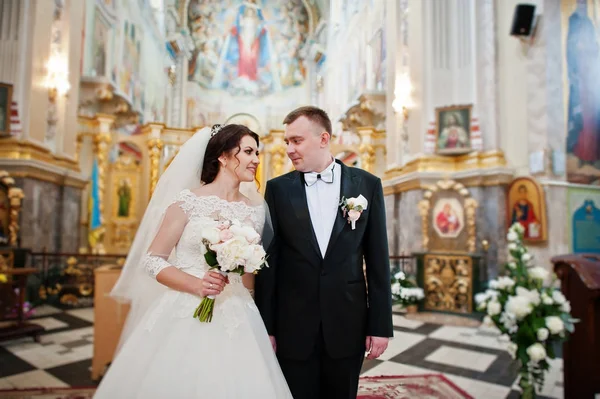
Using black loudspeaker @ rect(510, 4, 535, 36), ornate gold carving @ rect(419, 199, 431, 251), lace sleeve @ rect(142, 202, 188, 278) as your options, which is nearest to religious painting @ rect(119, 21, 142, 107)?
ornate gold carving @ rect(419, 199, 431, 251)

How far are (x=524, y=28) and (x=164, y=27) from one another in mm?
14592

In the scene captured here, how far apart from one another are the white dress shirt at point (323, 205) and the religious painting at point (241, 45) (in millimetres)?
15707

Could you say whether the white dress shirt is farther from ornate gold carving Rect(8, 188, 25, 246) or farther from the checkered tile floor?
ornate gold carving Rect(8, 188, 25, 246)

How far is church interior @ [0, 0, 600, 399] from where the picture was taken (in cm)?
350

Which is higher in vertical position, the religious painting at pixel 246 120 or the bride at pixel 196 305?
the religious painting at pixel 246 120

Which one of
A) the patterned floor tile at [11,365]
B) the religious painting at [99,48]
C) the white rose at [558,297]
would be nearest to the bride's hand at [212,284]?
the white rose at [558,297]

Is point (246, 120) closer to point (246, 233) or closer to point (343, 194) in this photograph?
point (343, 194)

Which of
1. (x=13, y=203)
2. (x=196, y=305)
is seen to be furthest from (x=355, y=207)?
(x=13, y=203)

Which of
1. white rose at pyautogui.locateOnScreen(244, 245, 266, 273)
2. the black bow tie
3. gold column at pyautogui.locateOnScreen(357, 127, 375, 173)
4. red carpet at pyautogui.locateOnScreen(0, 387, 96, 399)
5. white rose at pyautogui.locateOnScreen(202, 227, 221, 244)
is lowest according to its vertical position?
red carpet at pyautogui.locateOnScreen(0, 387, 96, 399)

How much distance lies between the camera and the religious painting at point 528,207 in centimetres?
696

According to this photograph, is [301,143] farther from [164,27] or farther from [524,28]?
[164,27]

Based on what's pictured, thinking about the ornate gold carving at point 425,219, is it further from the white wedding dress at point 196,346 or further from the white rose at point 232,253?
the white rose at point 232,253

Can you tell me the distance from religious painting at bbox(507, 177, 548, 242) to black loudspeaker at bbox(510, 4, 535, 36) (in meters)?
2.82

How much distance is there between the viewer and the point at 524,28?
730cm
